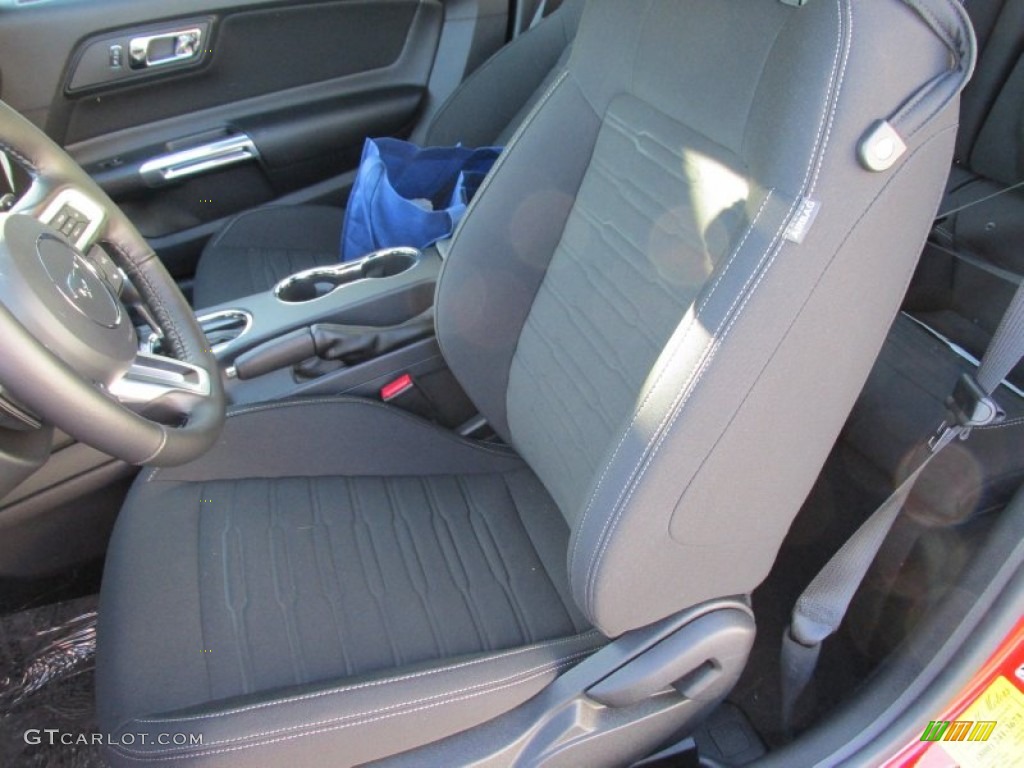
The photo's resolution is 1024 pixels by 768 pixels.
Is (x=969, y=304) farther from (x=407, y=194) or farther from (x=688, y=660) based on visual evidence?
(x=407, y=194)

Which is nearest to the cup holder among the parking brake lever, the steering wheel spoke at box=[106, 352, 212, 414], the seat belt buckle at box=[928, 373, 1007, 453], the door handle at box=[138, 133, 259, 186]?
the parking brake lever

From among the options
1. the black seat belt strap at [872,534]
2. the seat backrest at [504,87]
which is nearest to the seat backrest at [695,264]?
the black seat belt strap at [872,534]

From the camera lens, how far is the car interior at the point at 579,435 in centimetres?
72

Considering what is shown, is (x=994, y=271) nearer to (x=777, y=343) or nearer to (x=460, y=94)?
(x=777, y=343)

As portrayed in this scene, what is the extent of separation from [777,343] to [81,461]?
1.00 m

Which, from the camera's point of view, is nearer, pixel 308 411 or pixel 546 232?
pixel 546 232

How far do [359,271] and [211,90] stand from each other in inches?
29.6

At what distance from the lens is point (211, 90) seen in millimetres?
1944

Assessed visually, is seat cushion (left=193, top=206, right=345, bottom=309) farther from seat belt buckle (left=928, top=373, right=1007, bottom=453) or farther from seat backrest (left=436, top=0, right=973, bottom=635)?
seat belt buckle (left=928, top=373, right=1007, bottom=453)

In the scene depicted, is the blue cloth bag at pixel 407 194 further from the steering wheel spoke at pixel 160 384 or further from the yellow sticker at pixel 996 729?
the yellow sticker at pixel 996 729

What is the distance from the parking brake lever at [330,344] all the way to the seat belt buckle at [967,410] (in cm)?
69

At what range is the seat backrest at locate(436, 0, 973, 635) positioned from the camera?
667mm

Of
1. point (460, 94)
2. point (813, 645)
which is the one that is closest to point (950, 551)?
point (813, 645)

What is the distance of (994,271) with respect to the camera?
0.99 meters
